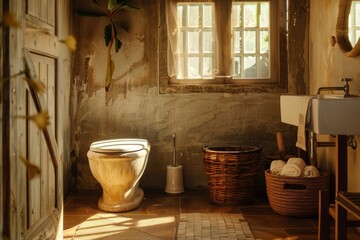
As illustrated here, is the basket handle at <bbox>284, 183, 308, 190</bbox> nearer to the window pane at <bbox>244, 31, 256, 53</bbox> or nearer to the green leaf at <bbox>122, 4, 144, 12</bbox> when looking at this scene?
the window pane at <bbox>244, 31, 256, 53</bbox>

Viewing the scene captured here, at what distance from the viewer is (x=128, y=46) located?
13.1 feet

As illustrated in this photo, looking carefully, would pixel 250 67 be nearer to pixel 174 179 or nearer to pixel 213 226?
pixel 174 179

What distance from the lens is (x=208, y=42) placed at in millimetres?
4035

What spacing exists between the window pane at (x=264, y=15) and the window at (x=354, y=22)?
1147 millimetres

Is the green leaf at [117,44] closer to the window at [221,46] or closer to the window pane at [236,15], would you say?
the window at [221,46]

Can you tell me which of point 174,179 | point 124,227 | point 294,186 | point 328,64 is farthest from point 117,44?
point 294,186

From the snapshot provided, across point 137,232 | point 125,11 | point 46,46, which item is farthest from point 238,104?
point 46,46

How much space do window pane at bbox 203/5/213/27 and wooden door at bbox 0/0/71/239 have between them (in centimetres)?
185

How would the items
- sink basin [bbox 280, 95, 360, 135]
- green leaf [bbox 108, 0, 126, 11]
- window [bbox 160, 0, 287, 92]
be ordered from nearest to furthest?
sink basin [bbox 280, 95, 360, 135]
green leaf [bbox 108, 0, 126, 11]
window [bbox 160, 0, 287, 92]

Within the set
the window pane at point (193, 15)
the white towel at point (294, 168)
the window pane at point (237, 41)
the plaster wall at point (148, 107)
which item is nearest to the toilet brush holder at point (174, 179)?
the plaster wall at point (148, 107)

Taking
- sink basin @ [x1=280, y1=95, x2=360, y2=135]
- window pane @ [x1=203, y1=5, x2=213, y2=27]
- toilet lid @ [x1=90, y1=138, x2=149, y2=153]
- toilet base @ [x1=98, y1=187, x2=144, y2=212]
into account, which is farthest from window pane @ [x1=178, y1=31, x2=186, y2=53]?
sink basin @ [x1=280, y1=95, x2=360, y2=135]

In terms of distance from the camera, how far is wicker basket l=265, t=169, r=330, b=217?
303cm

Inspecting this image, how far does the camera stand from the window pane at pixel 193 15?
4020 mm

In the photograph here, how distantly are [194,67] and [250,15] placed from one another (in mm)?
734
